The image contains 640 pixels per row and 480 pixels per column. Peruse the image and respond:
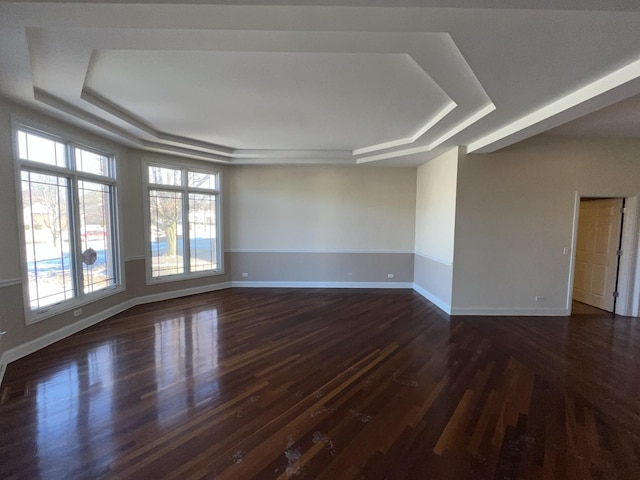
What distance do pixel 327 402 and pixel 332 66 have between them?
2885 mm

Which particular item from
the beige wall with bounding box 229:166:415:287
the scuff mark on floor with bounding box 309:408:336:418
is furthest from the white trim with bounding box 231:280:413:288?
the scuff mark on floor with bounding box 309:408:336:418

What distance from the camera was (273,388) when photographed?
8.21 feet

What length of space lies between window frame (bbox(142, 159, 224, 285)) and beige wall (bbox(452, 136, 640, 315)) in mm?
4697

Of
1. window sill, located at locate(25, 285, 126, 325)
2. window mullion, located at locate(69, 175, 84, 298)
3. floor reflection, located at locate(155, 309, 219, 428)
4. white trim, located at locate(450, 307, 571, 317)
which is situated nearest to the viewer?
floor reflection, located at locate(155, 309, 219, 428)

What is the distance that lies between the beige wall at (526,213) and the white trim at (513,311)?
0.05 ft

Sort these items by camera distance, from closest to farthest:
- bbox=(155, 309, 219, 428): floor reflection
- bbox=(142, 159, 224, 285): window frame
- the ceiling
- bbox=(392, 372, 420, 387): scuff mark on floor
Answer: the ceiling, bbox=(155, 309, 219, 428): floor reflection, bbox=(392, 372, 420, 387): scuff mark on floor, bbox=(142, 159, 224, 285): window frame

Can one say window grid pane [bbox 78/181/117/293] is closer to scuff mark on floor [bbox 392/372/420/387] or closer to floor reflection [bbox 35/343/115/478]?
floor reflection [bbox 35/343/115/478]

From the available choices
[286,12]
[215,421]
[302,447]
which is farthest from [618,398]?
[286,12]

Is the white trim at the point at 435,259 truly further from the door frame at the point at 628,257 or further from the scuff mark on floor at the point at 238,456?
the scuff mark on floor at the point at 238,456

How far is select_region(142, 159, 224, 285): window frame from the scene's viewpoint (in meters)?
5.03

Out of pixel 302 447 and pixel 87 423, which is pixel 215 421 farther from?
pixel 87 423

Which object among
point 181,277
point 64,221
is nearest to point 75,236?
point 64,221

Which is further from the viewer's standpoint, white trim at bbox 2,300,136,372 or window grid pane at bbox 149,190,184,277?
window grid pane at bbox 149,190,184,277

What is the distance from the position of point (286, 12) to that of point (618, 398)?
13.1ft
